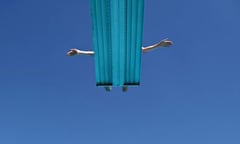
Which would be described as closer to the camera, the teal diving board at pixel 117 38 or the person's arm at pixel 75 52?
the teal diving board at pixel 117 38

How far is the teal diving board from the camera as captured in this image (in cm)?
979

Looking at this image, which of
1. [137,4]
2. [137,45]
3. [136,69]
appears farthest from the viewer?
[136,69]

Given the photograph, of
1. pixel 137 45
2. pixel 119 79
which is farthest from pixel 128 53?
pixel 119 79

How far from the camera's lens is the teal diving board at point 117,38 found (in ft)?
32.1

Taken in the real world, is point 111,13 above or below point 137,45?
above

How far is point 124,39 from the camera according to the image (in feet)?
33.7

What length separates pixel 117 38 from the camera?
10.2m

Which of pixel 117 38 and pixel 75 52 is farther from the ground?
pixel 117 38

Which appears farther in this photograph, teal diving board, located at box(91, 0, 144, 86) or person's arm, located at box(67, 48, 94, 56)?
person's arm, located at box(67, 48, 94, 56)

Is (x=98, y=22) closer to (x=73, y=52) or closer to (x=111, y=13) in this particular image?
(x=111, y=13)

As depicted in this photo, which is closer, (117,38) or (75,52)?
(117,38)

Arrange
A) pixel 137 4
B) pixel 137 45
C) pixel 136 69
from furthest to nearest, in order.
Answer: pixel 136 69 < pixel 137 45 < pixel 137 4

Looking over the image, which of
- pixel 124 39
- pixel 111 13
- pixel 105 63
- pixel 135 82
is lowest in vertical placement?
pixel 135 82

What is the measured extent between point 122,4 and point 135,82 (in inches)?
108
